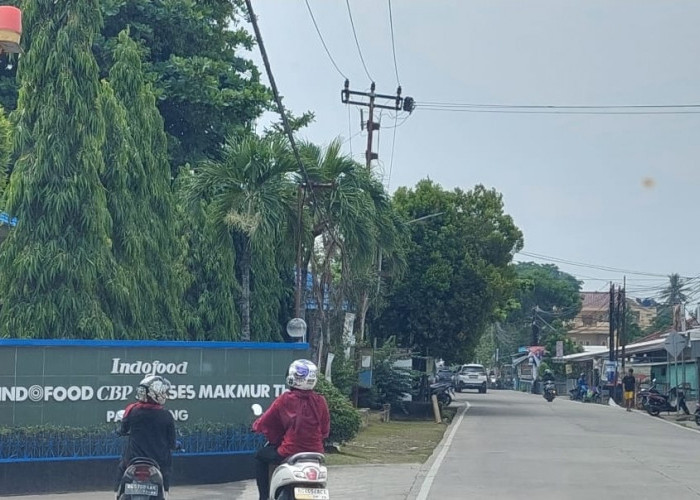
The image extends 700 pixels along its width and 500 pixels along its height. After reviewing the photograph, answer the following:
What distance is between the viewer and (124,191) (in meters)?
17.9

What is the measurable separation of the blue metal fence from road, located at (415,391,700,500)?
103 inches

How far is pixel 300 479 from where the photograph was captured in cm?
876

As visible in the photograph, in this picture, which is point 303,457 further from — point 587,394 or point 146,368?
point 587,394

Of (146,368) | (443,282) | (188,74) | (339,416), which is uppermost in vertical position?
(188,74)

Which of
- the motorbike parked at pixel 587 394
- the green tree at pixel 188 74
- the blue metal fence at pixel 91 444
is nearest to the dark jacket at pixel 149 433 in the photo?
the blue metal fence at pixel 91 444

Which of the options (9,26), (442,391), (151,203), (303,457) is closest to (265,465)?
(303,457)

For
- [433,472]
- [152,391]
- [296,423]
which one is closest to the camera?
[296,423]

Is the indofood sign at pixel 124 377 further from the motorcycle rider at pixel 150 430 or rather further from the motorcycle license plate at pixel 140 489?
the motorcycle license plate at pixel 140 489

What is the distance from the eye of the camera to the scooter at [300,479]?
8.73 meters

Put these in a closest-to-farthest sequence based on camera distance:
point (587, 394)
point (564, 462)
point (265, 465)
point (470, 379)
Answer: point (265, 465)
point (564, 462)
point (587, 394)
point (470, 379)

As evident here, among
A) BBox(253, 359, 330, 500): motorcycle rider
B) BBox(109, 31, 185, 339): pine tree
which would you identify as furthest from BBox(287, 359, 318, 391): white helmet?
BBox(109, 31, 185, 339): pine tree

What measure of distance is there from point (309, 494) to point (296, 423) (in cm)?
72

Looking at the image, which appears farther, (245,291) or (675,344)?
(675,344)

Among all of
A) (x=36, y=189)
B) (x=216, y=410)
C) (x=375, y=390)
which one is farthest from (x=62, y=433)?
(x=375, y=390)
